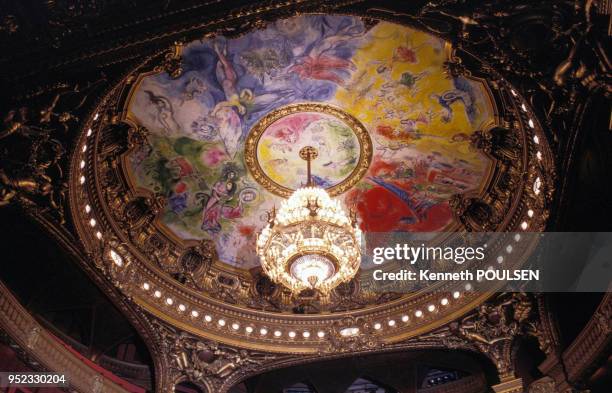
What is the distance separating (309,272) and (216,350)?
344 centimetres

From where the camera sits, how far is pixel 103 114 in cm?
1091

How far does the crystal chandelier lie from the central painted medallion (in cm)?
154

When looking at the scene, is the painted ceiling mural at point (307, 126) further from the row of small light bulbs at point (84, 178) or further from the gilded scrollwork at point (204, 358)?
the gilded scrollwork at point (204, 358)

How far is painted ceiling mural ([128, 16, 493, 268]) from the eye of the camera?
437 inches

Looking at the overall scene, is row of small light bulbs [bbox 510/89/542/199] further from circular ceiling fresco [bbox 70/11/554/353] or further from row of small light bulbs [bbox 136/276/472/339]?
row of small light bulbs [bbox 136/276/472/339]

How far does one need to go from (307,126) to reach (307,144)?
48cm

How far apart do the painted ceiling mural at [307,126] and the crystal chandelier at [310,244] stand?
5.77 ft

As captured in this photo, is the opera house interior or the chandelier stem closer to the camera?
the opera house interior

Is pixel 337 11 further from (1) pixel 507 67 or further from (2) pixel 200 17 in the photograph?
(1) pixel 507 67

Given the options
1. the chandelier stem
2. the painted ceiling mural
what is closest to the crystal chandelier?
the chandelier stem

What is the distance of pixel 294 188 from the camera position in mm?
13750

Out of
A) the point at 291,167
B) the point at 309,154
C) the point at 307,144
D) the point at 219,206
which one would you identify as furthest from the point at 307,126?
the point at 219,206

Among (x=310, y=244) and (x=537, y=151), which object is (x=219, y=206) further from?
(x=537, y=151)

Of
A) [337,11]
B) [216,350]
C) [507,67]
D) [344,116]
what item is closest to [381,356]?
[216,350]
